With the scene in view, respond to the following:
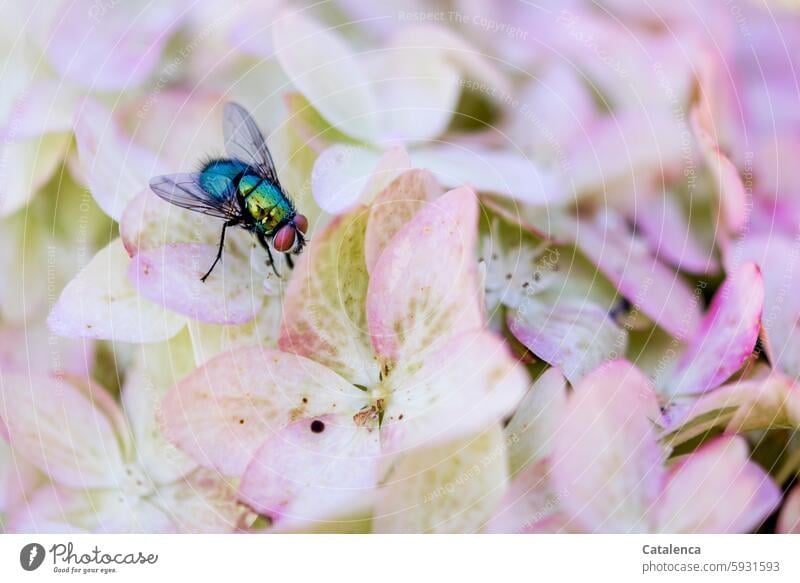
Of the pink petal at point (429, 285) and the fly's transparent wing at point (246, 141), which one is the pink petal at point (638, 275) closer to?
the pink petal at point (429, 285)

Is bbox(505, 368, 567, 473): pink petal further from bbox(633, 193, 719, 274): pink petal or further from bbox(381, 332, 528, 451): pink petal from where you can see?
bbox(633, 193, 719, 274): pink petal

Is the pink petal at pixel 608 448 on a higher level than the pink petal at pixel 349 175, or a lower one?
lower

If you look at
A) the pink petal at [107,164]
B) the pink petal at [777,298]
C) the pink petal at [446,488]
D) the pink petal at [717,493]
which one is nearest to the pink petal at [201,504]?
the pink petal at [446,488]

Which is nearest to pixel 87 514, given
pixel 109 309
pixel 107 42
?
pixel 109 309
